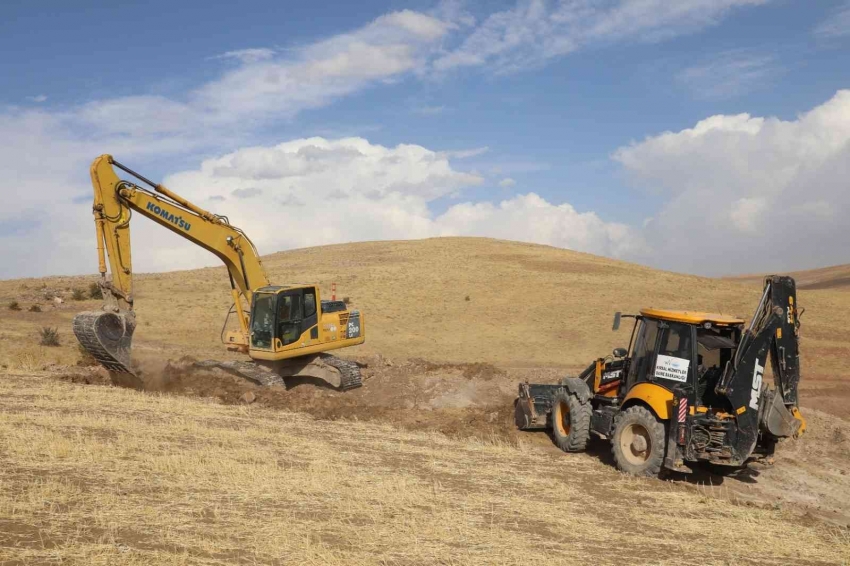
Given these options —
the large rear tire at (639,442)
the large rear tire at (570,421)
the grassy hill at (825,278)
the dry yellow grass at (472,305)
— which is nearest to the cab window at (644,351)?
the large rear tire at (639,442)

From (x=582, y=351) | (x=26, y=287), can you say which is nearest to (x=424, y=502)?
(x=582, y=351)

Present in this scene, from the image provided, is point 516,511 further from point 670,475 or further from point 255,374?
point 255,374

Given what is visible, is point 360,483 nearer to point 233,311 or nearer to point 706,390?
point 706,390

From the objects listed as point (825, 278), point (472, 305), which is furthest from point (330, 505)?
point (825, 278)

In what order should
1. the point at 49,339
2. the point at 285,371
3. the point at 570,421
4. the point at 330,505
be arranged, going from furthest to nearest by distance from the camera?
the point at 49,339
the point at 285,371
the point at 570,421
the point at 330,505

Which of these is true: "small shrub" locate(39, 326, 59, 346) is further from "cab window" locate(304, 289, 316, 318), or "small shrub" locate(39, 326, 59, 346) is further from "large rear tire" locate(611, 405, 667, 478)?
"large rear tire" locate(611, 405, 667, 478)

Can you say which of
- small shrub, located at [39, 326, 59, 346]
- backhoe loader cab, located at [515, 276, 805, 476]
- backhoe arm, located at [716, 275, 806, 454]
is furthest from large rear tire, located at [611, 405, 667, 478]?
small shrub, located at [39, 326, 59, 346]

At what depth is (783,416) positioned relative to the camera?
38.0 feet

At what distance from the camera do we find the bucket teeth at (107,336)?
52.9 ft

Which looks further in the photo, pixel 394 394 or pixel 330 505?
pixel 394 394

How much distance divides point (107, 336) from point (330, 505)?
9337 millimetres

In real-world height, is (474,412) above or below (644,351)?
below

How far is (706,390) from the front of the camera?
12492 mm

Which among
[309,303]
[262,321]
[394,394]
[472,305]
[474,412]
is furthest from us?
[472,305]
